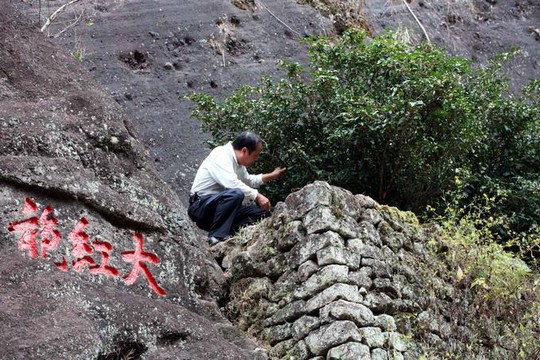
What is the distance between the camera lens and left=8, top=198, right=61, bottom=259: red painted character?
18.1 feet

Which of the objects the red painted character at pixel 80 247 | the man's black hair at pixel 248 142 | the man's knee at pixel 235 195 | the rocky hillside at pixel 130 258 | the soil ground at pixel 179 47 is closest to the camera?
the rocky hillside at pixel 130 258

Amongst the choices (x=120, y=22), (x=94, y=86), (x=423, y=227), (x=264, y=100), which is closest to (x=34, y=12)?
(x=120, y=22)

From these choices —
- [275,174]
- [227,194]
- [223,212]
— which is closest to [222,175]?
[227,194]

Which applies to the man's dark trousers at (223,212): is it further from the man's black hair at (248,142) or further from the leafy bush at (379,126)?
the leafy bush at (379,126)

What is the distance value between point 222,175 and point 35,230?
248 cm

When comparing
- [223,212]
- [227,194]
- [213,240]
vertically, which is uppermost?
[227,194]

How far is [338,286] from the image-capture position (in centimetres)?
618

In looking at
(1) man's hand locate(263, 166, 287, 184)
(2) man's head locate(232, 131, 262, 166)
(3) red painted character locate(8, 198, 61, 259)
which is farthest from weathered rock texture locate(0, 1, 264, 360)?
(1) man's hand locate(263, 166, 287, 184)

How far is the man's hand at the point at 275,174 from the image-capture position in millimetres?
8398

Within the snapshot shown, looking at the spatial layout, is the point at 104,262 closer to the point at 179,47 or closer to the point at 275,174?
the point at 275,174

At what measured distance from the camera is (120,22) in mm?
12109

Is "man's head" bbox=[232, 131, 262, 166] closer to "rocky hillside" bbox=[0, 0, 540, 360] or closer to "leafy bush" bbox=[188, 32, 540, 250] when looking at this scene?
"leafy bush" bbox=[188, 32, 540, 250]

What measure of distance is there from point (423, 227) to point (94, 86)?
3.13 meters

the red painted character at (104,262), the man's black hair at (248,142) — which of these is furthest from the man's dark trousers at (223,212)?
the red painted character at (104,262)
